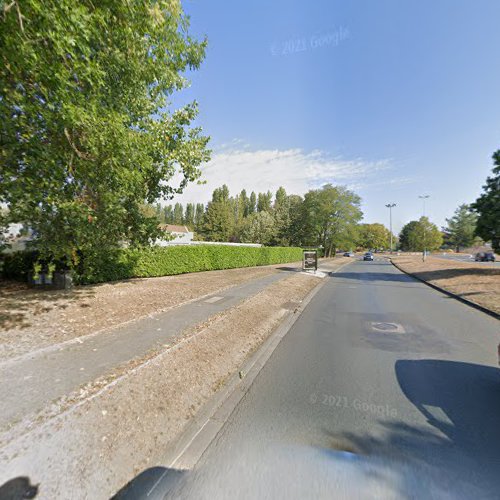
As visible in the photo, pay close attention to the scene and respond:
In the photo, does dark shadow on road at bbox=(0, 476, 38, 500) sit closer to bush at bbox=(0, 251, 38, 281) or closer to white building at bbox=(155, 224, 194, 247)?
white building at bbox=(155, 224, 194, 247)

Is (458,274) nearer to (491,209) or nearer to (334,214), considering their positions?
(491,209)

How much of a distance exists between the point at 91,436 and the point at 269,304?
22.3 ft

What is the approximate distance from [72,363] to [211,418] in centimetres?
238

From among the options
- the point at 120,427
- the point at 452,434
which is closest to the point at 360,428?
the point at 452,434

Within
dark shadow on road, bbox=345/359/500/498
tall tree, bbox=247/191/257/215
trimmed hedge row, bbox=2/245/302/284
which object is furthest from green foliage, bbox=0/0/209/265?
tall tree, bbox=247/191/257/215

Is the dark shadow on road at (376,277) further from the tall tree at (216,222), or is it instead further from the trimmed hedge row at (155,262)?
the tall tree at (216,222)

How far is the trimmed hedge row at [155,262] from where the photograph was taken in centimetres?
1002

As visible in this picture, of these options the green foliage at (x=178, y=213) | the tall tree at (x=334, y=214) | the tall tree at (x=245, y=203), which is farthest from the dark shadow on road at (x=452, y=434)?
the green foliage at (x=178, y=213)

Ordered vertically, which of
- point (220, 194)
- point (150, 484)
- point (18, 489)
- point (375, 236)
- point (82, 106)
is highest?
point (220, 194)

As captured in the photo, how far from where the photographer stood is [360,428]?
9.73 feet

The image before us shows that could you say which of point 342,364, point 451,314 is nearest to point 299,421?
point 342,364

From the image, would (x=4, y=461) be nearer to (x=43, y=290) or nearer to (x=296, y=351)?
(x=296, y=351)

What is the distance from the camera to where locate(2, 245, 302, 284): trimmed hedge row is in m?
10.0

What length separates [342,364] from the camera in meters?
4.61
